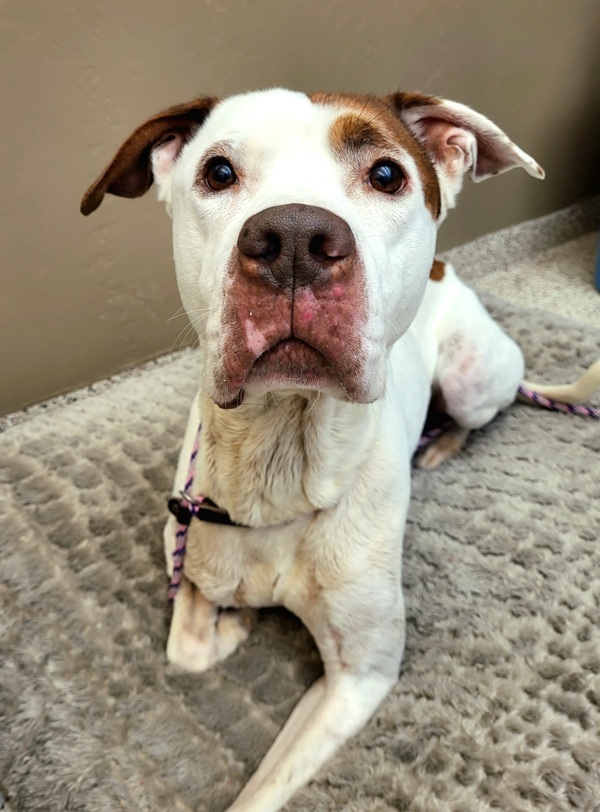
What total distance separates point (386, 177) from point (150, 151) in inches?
21.7

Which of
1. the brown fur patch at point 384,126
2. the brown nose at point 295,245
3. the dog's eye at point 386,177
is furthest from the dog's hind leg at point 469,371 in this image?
the brown nose at point 295,245

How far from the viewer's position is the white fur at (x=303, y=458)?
109cm

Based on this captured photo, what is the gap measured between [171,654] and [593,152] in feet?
11.2

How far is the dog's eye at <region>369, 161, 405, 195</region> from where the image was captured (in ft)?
3.83

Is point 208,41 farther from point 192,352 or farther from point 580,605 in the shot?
point 580,605

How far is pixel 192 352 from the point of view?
260 cm

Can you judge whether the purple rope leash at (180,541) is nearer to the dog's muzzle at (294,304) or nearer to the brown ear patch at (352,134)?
the dog's muzzle at (294,304)

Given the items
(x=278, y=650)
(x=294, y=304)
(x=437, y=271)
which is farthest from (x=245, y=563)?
(x=437, y=271)

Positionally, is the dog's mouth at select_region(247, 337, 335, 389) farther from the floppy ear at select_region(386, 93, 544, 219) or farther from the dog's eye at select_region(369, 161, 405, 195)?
the floppy ear at select_region(386, 93, 544, 219)

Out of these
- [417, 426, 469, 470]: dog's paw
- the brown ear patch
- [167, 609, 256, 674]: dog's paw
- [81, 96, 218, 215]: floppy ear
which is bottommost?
[167, 609, 256, 674]: dog's paw

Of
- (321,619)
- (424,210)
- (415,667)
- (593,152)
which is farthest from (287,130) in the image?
(593,152)

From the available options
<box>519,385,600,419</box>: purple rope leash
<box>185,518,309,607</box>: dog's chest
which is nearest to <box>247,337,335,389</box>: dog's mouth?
<box>185,518,309,607</box>: dog's chest

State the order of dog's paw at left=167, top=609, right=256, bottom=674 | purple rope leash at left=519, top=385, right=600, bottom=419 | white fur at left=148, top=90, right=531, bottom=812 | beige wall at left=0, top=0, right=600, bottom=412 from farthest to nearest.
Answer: purple rope leash at left=519, top=385, right=600, bottom=419, beige wall at left=0, top=0, right=600, bottom=412, dog's paw at left=167, top=609, right=256, bottom=674, white fur at left=148, top=90, right=531, bottom=812

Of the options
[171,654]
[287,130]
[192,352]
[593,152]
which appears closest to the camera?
[287,130]
